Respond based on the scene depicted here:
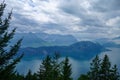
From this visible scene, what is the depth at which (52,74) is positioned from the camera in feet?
203

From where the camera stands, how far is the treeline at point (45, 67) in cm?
1700

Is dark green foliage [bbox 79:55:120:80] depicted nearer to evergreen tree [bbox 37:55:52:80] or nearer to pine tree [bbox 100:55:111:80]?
pine tree [bbox 100:55:111:80]

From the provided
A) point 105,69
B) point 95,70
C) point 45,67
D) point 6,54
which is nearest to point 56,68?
point 45,67

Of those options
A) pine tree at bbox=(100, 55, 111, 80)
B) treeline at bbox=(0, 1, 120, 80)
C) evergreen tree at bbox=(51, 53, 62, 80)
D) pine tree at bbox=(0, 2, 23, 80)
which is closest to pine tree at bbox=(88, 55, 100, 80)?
treeline at bbox=(0, 1, 120, 80)

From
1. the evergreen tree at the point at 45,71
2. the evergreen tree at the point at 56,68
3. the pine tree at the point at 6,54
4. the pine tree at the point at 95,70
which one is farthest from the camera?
the evergreen tree at the point at 56,68

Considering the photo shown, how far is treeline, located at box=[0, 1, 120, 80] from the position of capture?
55.8 feet

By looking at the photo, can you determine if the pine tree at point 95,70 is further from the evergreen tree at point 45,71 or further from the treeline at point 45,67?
the evergreen tree at point 45,71

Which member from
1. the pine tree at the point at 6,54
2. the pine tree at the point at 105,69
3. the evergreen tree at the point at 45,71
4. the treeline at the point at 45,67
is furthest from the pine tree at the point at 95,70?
the pine tree at the point at 6,54

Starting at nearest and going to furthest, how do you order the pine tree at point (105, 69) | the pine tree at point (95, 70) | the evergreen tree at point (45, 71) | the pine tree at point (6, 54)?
the pine tree at point (6, 54) < the pine tree at point (105, 69) < the pine tree at point (95, 70) < the evergreen tree at point (45, 71)

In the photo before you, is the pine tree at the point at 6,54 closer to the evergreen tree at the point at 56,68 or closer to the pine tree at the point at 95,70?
the pine tree at the point at 95,70

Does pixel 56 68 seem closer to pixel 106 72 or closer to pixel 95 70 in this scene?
pixel 95 70

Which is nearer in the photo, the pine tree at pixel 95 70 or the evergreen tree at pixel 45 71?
the pine tree at pixel 95 70

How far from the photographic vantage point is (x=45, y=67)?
2429 inches

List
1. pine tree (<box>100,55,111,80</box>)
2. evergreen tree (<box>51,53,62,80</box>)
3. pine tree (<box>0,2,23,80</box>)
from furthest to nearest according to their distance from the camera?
evergreen tree (<box>51,53,62,80</box>) → pine tree (<box>100,55,111,80</box>) → pine tree (<box>0,2,23,80</box>)
